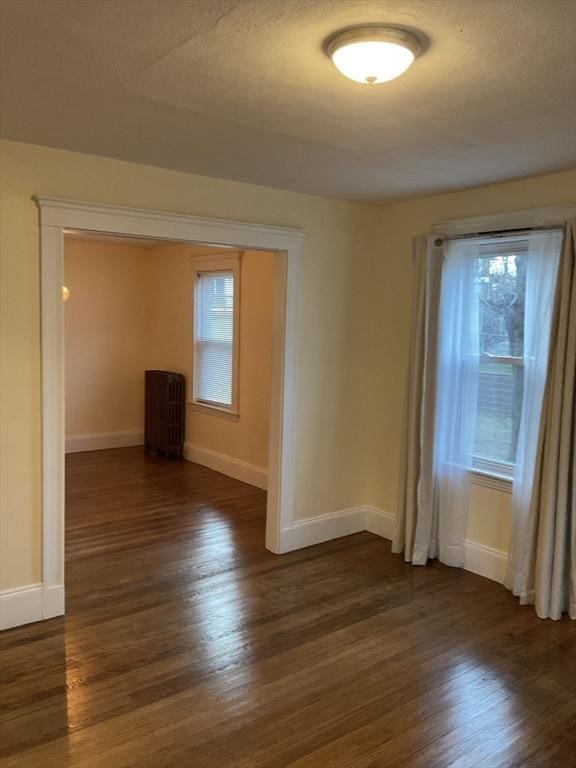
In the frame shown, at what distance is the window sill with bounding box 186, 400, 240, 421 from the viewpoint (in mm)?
6158

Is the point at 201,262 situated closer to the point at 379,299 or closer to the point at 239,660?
the point at 379,299

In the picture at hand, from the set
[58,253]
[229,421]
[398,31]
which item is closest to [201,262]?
[229,421]

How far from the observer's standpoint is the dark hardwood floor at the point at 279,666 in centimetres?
235

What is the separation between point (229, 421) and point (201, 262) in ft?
5.82

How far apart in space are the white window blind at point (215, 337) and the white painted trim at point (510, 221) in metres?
2.63

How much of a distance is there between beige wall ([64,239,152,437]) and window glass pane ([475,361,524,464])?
4913 millimetres

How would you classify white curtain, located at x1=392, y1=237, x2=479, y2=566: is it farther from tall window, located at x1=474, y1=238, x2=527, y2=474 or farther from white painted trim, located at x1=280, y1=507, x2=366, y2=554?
white painted trim, located at x1=280, y1=507, x2=366, y2=554

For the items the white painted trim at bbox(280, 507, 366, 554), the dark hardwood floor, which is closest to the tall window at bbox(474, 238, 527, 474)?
the dark hardwood floor

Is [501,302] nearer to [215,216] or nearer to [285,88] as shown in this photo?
[215,216]

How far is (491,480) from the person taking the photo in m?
3.90

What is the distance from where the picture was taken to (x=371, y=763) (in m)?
2.28

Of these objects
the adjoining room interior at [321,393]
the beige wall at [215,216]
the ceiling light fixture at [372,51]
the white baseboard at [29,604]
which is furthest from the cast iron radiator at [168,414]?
the ceiling light fixture at [372,51]

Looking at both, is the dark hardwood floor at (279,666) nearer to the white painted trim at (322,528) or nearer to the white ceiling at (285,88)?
the white painted trim at (322,528)

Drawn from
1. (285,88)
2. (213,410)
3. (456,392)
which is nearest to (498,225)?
(456,392)
